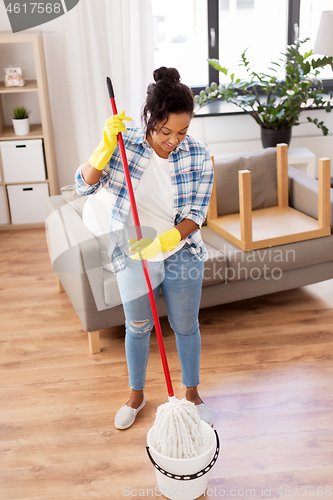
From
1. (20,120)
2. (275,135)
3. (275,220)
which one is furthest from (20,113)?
(275,220)

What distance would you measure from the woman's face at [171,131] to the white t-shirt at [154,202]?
0.07 metres

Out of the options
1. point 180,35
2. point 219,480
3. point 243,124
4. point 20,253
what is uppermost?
point 180,35

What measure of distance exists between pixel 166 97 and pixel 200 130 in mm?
2445

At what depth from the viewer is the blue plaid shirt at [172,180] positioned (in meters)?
1.43

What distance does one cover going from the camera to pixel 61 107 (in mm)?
3635

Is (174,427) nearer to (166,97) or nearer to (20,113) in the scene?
(166,97)

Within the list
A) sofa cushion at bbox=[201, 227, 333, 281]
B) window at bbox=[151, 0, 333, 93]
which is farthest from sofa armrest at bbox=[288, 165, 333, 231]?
window at bbox=[151, 0, 333, 93]

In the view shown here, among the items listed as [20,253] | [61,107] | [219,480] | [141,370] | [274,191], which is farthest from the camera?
[61,107]

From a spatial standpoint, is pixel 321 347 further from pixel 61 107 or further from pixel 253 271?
pixel 61 107

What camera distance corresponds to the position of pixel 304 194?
8.27ft

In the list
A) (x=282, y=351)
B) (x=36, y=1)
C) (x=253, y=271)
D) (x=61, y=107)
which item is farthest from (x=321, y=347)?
(x=36, y=1)

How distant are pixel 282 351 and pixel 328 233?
0.62 metres

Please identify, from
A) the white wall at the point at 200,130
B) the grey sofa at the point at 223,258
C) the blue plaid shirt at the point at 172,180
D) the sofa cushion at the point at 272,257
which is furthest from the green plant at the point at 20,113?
the blue plaid shirt at the point at 172,180

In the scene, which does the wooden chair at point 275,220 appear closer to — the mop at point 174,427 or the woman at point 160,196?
the woman at point 160,196
